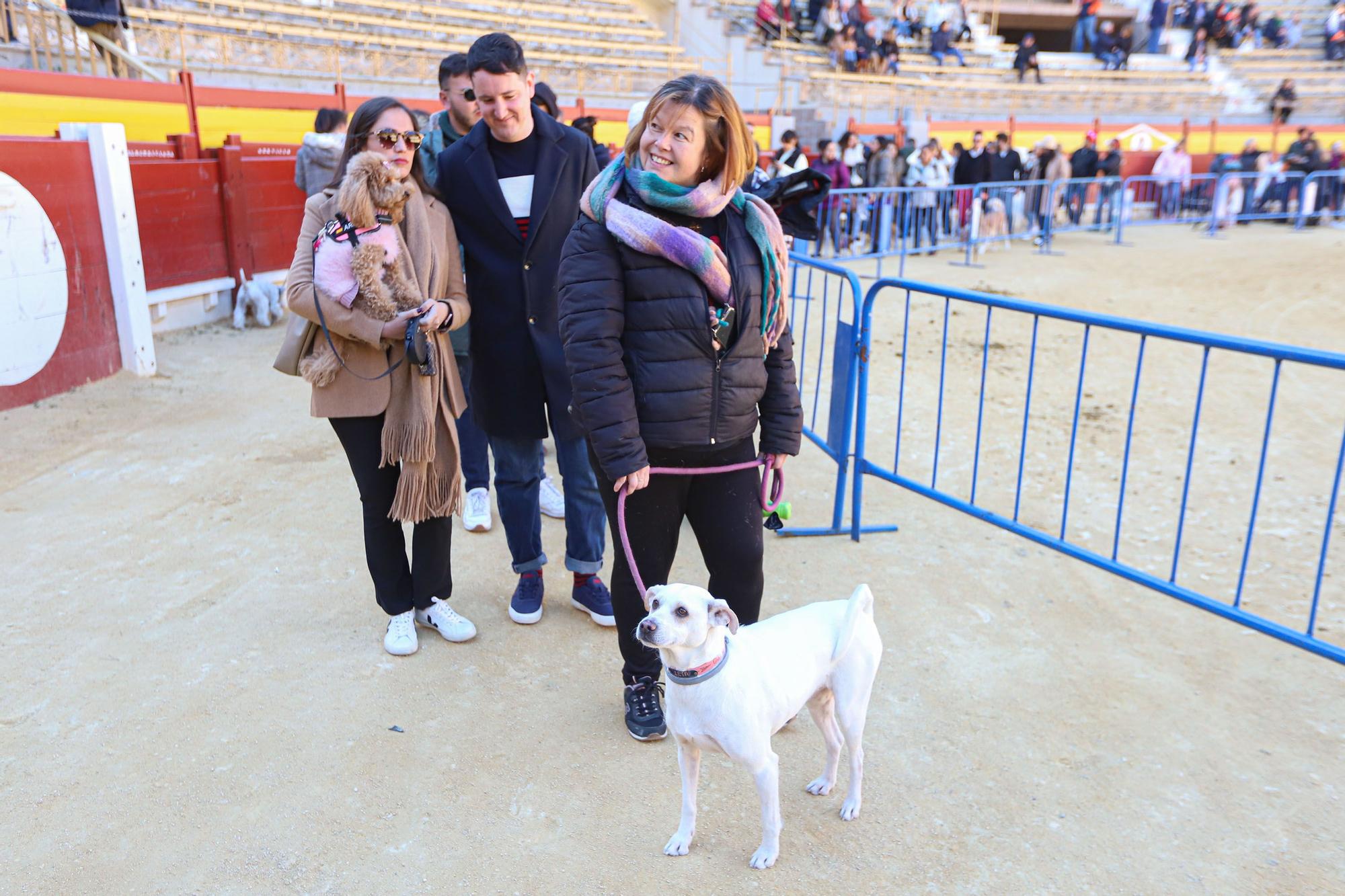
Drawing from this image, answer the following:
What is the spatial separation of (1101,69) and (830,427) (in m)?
28.4

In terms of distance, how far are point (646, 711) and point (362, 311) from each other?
1.45 metres

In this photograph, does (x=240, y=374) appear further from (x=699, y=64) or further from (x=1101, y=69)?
(x=1101, y=69)

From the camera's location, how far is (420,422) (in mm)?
3025

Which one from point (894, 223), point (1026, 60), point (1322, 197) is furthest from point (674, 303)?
point (1026, 60)

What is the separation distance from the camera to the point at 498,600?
147 inches

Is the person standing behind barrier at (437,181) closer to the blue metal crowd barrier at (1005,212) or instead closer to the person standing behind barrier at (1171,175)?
the blue metal crowd barrier at (1005,212)

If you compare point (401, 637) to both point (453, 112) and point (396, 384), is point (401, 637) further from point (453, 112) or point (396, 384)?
point (453, 112)

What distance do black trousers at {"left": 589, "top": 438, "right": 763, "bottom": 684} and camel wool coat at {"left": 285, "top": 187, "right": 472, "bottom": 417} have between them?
0.75 metres

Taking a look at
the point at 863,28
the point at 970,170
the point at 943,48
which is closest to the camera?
the point at 970,170

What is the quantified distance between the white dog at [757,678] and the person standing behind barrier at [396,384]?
3.83ft

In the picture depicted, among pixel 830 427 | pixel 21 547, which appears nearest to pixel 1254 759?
pixel 830 427

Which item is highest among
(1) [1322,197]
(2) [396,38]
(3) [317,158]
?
(2) [396,38]

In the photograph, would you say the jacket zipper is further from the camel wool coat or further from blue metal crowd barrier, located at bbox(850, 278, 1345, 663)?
blue metal crowd barrier, located at bbox(850, 278, 1345, 663)

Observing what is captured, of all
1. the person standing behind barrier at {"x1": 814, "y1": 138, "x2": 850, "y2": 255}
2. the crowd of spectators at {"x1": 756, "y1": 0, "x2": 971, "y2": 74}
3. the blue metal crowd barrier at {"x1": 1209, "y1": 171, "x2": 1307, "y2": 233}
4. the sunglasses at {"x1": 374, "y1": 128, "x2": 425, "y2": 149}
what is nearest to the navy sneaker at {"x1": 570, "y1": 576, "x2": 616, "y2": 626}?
the sunglasses at {"x1": 374, "y1": 128, "x2": 425, "y2": 149}
